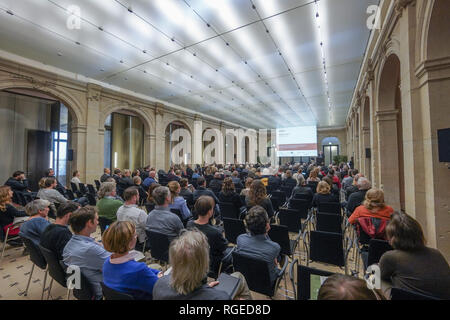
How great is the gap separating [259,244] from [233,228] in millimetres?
1097

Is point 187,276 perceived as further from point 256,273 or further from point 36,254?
point 36,254

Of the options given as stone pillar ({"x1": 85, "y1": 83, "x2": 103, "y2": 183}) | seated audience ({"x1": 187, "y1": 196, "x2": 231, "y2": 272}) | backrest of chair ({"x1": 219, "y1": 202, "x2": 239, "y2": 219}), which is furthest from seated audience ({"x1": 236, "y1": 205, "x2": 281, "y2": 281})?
stone pillar ({"x1": 85, "y1": 83, "x2": 103, "y2": 183})

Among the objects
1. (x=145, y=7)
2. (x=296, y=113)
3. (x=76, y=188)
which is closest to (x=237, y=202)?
(x=145, y=7)

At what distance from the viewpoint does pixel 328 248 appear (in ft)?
7.57

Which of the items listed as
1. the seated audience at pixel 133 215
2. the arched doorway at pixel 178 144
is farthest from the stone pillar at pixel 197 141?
the seated audience at pixel 133 215

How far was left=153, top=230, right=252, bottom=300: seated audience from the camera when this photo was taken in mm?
1085

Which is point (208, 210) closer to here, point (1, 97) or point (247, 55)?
point (247, 55)

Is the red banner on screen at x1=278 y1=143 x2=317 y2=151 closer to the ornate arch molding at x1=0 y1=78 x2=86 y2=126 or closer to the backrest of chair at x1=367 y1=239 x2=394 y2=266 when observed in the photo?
the ornate arch molding at x1=0 y1=78 x2=86 y2=126

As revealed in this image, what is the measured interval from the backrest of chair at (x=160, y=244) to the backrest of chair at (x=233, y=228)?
0.91 metres

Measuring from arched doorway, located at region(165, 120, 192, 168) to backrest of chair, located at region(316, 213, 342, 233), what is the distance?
11.8 m

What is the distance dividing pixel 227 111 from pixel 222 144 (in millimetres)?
4396

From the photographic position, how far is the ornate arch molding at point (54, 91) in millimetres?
6512

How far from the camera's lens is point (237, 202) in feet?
13.9

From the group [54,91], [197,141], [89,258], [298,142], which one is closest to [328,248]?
[89,258]
